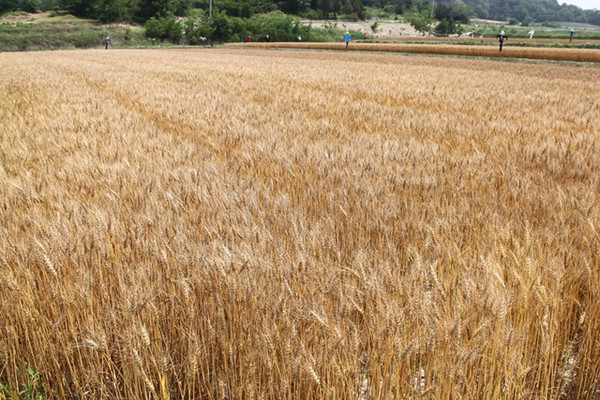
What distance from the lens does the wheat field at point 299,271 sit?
1125 mm

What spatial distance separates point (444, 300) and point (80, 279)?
3.84 ft

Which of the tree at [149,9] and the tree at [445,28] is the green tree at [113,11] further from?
the tree at [445,28]

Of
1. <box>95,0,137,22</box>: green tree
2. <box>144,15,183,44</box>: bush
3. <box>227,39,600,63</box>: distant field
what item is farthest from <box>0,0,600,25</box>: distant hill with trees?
<box>227,39,600,63</box>: distant field

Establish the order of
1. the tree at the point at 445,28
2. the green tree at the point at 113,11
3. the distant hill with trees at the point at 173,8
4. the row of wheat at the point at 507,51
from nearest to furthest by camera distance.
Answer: the row of wheat at the point at 507,51 → the green tree at the point at 113,11 → the distant hill with trees at the point at 173,8 → the tree at the point at 445,28

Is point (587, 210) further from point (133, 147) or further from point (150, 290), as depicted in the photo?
point (133, 147)

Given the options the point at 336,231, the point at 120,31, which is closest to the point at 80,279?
the point at 336,231

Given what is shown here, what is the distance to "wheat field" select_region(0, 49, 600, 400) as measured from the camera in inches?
44.3

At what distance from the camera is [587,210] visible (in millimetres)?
2148

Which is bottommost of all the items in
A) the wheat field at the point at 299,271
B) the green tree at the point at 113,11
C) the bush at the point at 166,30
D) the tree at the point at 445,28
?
the wheat field at the point at 299,271

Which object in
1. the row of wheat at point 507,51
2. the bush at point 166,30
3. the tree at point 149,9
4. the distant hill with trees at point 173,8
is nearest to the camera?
the row of wheat at point 507,51

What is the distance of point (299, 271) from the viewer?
1.45 metres

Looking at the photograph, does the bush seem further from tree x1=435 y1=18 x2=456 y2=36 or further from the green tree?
tree x1=435 y1=18 x2=456 y2=36

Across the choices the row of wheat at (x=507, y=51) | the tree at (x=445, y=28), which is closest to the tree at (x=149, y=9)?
the row of wheat at (x=507, y=51)

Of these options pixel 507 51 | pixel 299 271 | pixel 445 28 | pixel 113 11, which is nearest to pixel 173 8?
pixel 113 11
